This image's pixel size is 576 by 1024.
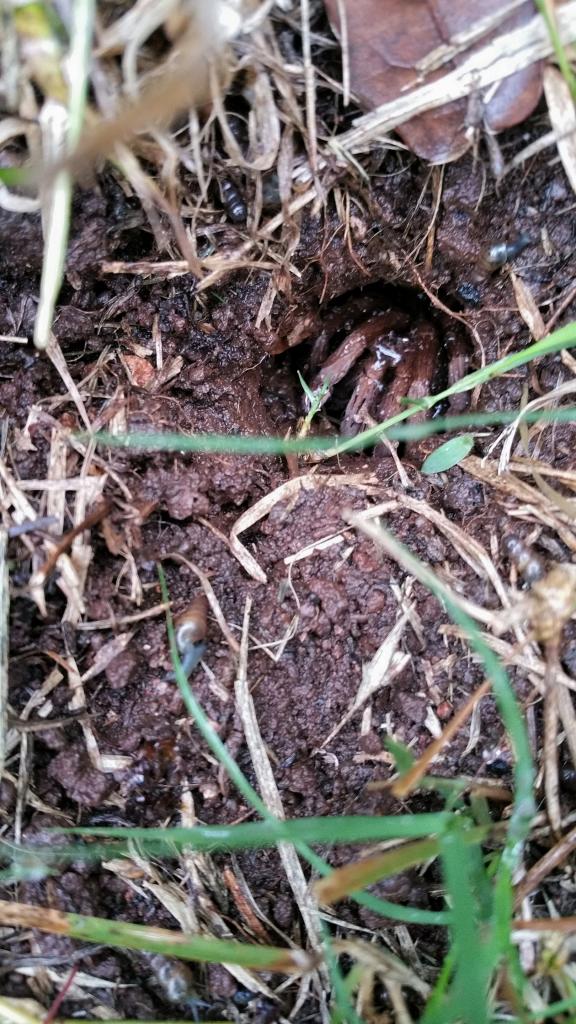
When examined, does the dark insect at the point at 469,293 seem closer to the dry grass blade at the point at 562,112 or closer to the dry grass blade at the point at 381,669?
the dry grass blade at the point at 562,112

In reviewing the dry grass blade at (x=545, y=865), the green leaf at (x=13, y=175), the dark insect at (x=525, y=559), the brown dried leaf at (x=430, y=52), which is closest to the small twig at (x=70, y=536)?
the green leaf at (x=13, y=175)

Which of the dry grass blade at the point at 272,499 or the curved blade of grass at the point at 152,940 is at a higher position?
the dry grass blade at the point at 272,499

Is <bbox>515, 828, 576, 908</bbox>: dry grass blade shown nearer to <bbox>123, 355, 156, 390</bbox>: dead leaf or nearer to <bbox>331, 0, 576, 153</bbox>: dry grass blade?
<bbox>123, 355, 156, 390</bbox>: dead leaf

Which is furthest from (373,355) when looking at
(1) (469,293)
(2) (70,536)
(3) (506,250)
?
(2) (70,536)

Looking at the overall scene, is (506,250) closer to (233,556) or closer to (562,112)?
(562,112)

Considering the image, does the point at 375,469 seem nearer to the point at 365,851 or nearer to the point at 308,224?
the point at 308,224
